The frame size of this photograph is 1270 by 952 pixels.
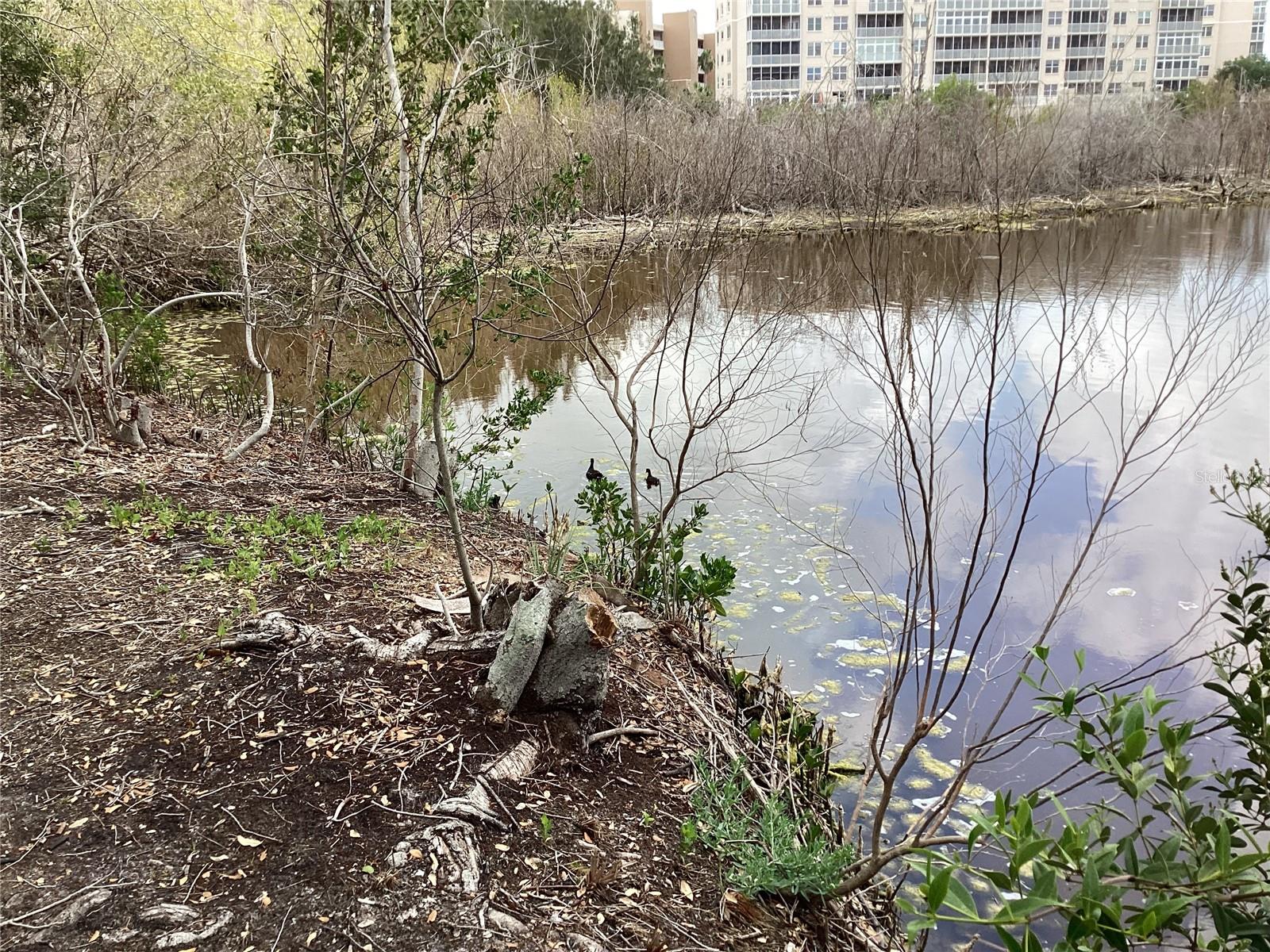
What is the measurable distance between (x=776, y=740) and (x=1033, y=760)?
4.51 ft

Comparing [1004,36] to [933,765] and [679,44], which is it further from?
[933,765]

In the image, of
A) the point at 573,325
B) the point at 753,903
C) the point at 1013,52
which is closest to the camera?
the point at 753,903

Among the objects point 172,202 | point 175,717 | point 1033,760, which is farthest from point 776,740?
point 172,202

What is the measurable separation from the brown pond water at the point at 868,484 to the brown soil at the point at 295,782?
3.91 ft

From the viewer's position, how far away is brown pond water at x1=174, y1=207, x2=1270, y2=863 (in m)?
4.66

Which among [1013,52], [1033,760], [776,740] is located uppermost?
[1013,52]

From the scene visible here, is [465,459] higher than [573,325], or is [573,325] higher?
[573,325]

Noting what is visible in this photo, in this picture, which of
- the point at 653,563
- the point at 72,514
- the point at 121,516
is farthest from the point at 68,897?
the point at 653,563

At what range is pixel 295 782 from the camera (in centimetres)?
269

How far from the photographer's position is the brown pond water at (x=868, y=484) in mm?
4656

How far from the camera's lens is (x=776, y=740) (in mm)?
3691

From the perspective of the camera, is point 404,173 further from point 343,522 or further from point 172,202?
point 172,202

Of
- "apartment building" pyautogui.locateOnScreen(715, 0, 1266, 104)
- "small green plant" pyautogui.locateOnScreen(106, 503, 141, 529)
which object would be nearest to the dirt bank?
"small green plant" pyautogui.locateOnScreen(106, 503, 141, 529)

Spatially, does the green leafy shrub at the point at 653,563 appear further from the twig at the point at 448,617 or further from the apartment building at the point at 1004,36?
the apartment building at the point at 1004,36
